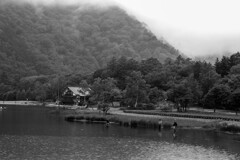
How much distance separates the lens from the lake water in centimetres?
4563

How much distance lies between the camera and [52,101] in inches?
7849

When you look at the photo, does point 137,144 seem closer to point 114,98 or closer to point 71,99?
point 114,98

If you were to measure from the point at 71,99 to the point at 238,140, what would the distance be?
11734 centimetres

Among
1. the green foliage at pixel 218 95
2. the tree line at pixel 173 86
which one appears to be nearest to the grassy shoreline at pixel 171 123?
the tree line at pixel 173 86

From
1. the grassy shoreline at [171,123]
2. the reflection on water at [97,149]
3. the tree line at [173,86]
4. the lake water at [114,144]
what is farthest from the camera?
the tree line at [173,86]

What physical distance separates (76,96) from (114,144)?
115m

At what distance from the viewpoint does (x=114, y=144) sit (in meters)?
54.6

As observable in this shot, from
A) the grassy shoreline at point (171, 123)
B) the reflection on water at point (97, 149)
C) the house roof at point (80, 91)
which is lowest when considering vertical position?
the reflection on water at point (97, 149)

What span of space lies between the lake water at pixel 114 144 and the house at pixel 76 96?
299 feet

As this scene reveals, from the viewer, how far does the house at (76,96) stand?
165 metres

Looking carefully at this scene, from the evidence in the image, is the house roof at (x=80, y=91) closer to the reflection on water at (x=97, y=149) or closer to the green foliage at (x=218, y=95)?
the green foliage at (x=218, y=95)

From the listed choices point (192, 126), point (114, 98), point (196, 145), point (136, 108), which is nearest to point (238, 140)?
point (196, 145)

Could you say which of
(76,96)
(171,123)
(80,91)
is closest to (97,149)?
(171,123)

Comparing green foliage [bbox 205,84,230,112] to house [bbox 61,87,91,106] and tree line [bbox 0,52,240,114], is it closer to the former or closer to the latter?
tree line [bbox 0,52,240,114]
